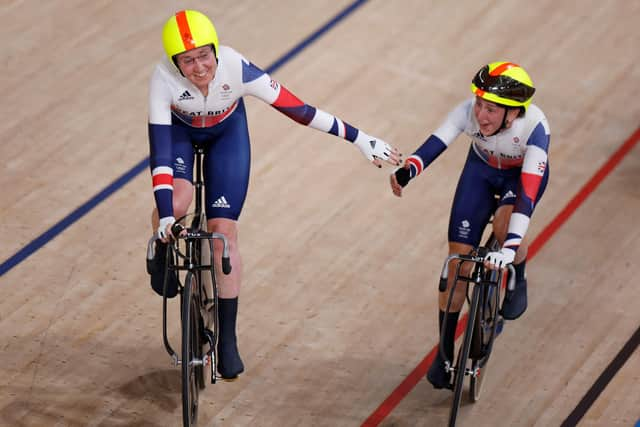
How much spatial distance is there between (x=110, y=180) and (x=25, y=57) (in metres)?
1.33

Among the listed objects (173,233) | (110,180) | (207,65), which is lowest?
(110,180)

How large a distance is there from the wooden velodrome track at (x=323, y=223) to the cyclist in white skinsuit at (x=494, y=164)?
21.4 inches

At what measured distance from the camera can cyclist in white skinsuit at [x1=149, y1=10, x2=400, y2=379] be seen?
423cm

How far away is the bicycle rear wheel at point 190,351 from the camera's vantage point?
419 cm

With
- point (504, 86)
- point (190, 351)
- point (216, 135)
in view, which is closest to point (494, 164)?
point (504, 86)

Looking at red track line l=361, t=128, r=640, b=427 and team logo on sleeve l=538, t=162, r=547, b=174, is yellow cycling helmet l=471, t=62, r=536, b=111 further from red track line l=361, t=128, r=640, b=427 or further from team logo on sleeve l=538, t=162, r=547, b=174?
red track line l=361, t=128, r=640, b=427

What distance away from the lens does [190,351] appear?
4.25 metres

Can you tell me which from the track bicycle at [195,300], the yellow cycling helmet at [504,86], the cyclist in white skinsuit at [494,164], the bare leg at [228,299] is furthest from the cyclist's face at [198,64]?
the yellow cycling helmet at [504,86]

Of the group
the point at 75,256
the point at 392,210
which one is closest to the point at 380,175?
the point at 392,210

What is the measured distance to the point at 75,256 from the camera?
18.0 feet

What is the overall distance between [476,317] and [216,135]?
1281 mm

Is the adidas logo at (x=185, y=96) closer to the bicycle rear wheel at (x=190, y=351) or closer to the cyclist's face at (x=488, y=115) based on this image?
the bicycle rear wheel at (x=190, y=351)

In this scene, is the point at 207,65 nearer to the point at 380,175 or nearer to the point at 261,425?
the point at 261,425

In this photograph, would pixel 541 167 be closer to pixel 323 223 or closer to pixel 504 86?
pixel 504 86
